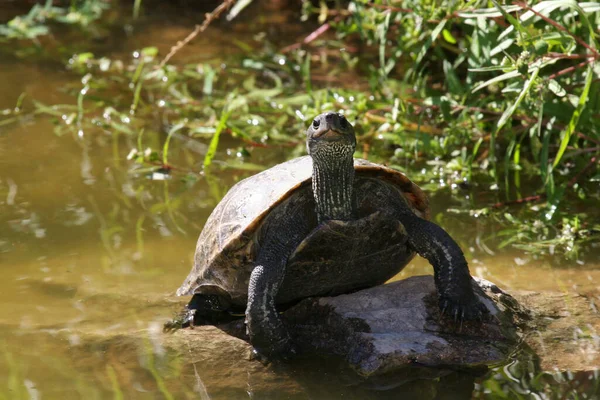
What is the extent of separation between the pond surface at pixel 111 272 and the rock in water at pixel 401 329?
10 centimetres

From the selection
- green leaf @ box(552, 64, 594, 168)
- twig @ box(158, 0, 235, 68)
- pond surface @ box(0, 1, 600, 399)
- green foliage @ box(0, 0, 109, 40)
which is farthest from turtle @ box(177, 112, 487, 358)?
green foliage @ box(0, 0, 109, 40)

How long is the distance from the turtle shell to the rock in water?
314 millimetres

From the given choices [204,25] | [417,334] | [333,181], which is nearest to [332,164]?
[333,181]

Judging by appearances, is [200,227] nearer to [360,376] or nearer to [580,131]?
[360,376]

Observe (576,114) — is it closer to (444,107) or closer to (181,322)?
(444,107)

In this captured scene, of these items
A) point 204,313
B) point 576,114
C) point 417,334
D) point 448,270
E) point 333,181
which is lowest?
point 204,313

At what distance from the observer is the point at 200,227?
13.7 feet

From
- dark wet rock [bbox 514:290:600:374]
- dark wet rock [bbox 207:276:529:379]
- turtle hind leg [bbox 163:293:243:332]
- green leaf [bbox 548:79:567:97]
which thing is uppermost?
green leaf [bbox 548:79:567:97]

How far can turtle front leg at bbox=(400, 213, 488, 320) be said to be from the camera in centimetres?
287

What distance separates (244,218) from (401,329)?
73 cm

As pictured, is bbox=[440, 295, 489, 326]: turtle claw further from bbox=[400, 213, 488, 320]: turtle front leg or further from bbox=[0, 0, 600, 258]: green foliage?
bbox=[0, 0, 600, 258]: green foliage

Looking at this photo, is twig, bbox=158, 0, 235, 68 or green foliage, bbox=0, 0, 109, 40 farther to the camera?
green foliage, bbox=0, 0, 109, 40

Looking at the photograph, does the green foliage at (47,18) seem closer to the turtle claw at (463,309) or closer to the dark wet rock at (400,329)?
the dark wet rock at (400,329)

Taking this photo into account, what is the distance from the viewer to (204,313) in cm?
328
